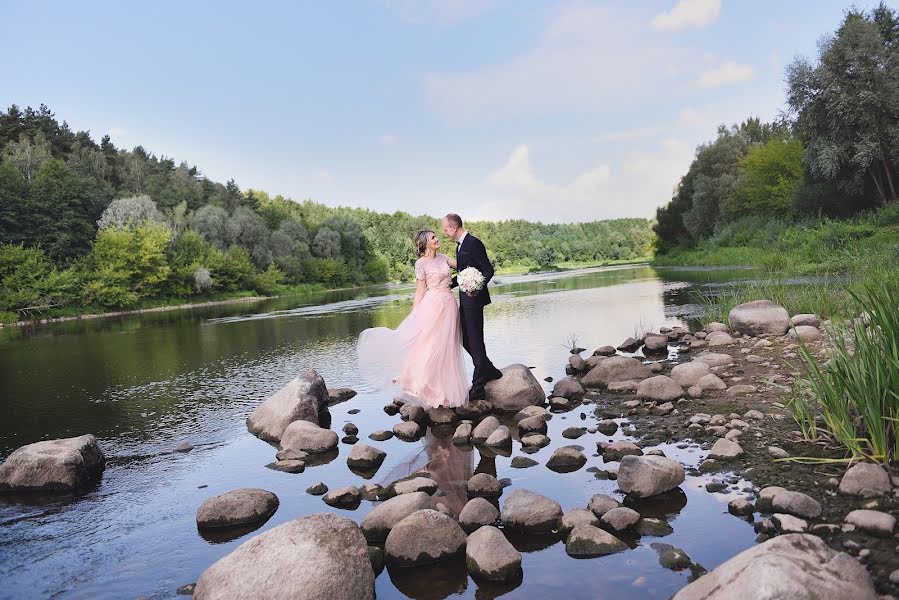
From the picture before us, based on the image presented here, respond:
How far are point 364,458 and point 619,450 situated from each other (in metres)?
3.39

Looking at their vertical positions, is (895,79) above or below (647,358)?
above

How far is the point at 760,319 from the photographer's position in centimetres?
1395

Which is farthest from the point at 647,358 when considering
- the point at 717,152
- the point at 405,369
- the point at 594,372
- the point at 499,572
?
the point at 717,152

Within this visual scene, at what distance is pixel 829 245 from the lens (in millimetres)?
34562

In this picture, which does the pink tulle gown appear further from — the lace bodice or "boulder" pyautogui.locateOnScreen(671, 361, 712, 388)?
"boulder" pyautogui.locateOnScreen(671, 361, 712, 388)

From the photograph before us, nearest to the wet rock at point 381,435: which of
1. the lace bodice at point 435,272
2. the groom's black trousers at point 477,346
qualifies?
the groom's black trousers at point 477,346

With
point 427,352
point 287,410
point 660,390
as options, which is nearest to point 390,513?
point 427,352

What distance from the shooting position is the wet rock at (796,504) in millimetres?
5121

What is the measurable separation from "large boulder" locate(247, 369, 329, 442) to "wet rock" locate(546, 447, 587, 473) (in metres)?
4.54

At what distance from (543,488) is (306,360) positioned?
12.9 meters

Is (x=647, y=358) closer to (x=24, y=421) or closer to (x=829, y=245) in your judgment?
(x=24, y=421)

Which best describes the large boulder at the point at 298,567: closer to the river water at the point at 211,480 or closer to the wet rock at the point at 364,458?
the river water at the point at 211,480

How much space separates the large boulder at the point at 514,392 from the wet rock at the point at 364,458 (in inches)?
107

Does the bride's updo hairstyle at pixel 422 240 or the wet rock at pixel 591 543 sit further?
the bride's updo hairstyle at pixel 422 240
